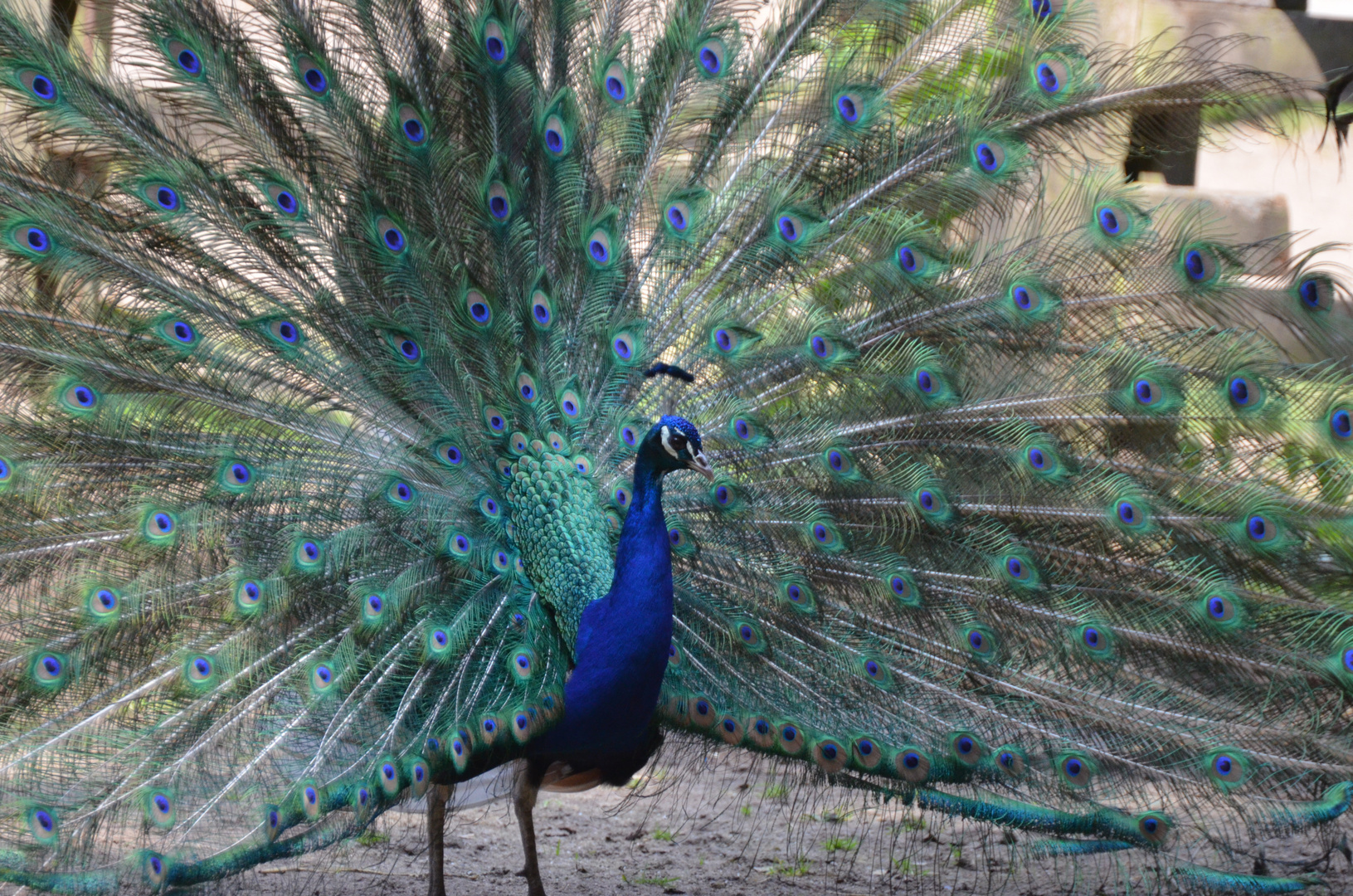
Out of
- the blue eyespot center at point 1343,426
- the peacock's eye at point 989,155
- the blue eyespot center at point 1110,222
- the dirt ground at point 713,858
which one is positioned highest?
the peacock's eye at point 989,155

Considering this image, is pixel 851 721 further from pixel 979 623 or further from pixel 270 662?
pixel 270 662

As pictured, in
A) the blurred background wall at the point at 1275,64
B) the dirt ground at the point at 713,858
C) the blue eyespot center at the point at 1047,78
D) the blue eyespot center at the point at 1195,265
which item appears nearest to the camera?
the blue eyespot center at the point at 1195,265

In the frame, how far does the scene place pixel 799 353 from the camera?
289cm

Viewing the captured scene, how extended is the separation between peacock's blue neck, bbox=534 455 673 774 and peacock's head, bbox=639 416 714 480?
59 mm

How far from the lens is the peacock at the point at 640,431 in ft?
8.36

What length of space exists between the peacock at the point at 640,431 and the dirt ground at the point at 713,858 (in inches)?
19.1

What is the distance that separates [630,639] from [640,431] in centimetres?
63

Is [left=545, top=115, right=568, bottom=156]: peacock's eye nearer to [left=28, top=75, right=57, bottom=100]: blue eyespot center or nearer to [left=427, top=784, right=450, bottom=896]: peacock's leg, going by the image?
[left=28, top=75, right=57, bottom=100]: blue eyespot center

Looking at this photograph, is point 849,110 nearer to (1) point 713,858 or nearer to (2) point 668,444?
(2) point 668,444

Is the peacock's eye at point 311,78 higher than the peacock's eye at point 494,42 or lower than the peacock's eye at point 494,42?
lower

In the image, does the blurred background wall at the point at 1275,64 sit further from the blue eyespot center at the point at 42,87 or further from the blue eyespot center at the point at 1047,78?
the blue eyespot center at the point at 42,87

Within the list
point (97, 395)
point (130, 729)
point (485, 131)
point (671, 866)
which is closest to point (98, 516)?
point (97, 395)

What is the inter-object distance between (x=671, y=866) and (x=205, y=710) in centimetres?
173

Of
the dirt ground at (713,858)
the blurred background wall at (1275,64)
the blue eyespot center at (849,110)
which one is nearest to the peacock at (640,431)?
the blue eyespot center at (849,110)
